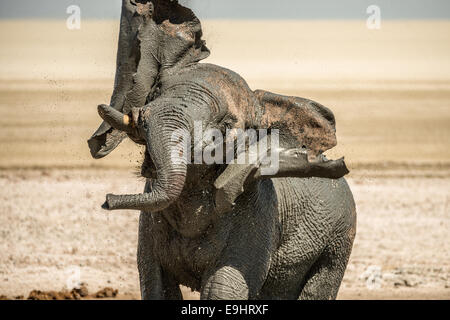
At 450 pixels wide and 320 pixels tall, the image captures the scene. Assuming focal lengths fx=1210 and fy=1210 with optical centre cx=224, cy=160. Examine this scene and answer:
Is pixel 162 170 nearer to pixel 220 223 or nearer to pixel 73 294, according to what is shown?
pixel 220 223

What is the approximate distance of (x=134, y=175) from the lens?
1449 cm

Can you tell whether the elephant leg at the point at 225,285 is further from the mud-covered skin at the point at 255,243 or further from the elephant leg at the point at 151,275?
the elephant leg at the point at 151,275

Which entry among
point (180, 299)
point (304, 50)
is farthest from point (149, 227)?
point (304, 50)

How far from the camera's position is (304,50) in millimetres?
37781

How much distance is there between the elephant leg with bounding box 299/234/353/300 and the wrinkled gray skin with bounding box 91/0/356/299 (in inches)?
3.6

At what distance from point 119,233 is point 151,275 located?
571cm

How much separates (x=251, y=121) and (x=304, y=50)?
1263 inches

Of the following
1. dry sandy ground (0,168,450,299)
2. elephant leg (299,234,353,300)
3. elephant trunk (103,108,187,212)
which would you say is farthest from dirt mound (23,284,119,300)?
elephant trunk (103,108,187,212)

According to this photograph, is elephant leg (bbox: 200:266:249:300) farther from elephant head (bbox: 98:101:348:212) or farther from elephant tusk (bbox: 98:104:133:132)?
elephant tusk (bbox: 98:104:133:132)

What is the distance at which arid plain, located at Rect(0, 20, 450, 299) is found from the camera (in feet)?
33.3

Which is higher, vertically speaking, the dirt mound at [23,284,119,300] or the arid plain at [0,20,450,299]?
the dirt mound at [23,284,119,300]

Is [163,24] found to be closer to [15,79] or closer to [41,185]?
[41,185]

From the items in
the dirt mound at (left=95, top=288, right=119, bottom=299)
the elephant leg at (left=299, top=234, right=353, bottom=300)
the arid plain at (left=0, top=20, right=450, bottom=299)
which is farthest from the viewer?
the arid plain at (left=0, top=20, right=450, bottom=299)

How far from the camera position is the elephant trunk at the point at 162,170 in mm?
5301
